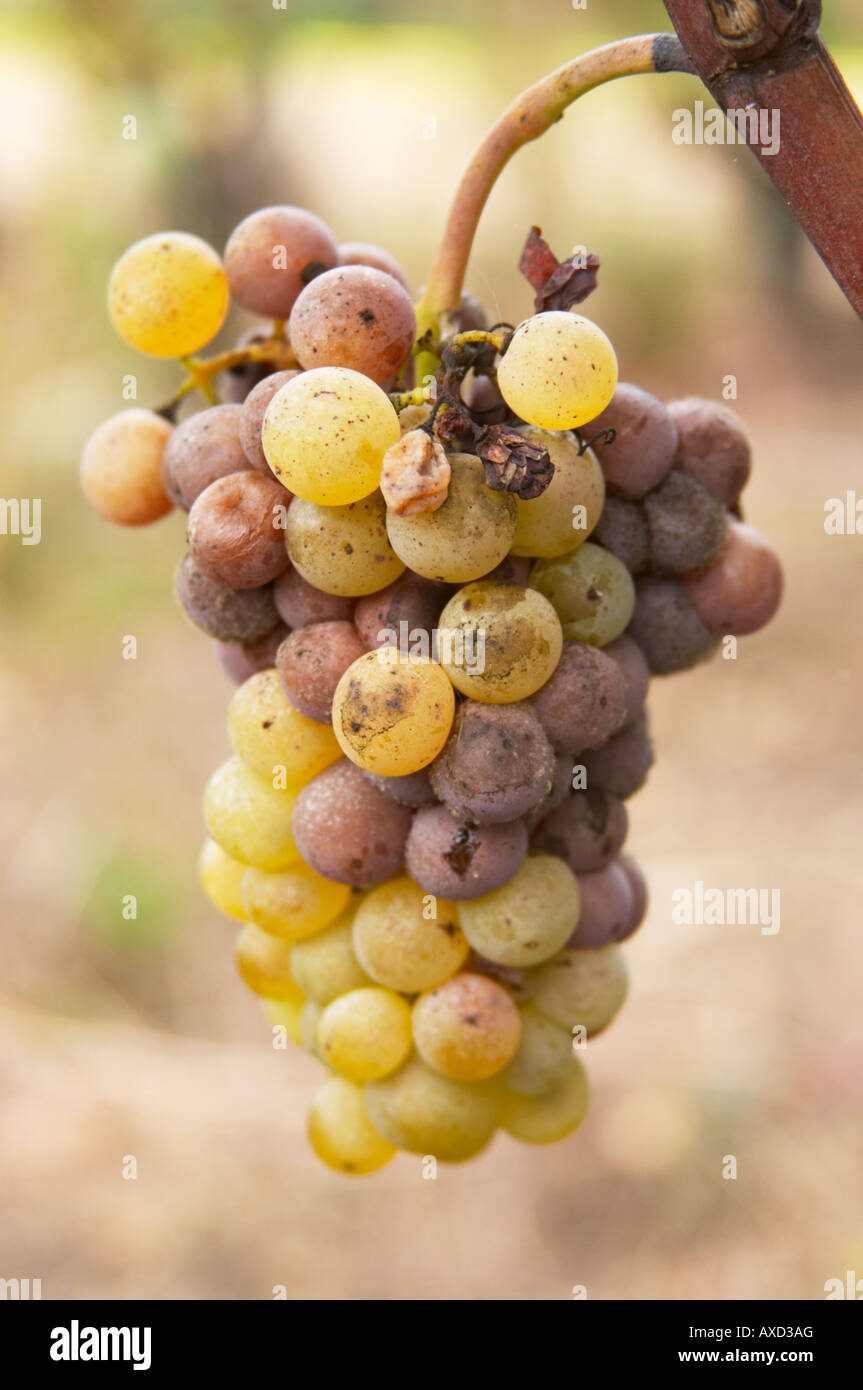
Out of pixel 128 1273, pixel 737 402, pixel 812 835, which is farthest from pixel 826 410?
pixel 128 1273

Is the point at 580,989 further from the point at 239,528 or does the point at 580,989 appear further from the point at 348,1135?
the point at 239,528

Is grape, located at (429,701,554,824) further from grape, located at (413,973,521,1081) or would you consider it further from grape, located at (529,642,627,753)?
grape, located at (413,973,521,1081)

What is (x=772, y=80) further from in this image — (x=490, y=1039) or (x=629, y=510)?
(x=490, y=1039)

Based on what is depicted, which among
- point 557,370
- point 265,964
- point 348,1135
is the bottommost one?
point 348,1135

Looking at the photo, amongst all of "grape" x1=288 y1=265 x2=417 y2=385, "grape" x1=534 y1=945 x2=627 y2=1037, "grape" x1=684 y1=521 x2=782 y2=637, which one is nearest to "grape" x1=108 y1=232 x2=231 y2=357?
"grape" x1=288 y1=265 x2=417 y2=385

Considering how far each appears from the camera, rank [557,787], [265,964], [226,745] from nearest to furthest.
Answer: [557,787], [265,964], [226,745]

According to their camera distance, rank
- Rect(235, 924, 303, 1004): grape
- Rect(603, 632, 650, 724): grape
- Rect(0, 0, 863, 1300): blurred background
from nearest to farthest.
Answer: Rect(603, 632, 650, 724): grape → Rect(235, 924, 303, 1004): grape → Rect(0, 0, 863, 1300): blurred background

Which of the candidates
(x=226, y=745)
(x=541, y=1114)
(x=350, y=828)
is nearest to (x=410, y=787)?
(x=350, y=828)
